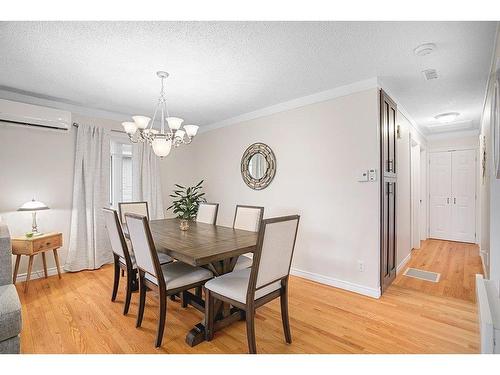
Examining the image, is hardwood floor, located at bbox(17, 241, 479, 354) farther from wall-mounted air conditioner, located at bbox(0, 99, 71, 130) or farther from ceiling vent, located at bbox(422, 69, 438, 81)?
ceiling vent, located at bbox(422, 69, 438, 81)

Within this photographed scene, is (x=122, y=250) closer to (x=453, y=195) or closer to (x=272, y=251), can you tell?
(x=272, y=251)

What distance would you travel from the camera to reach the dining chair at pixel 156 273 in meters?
1.87

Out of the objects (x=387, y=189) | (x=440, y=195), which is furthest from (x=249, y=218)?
(x=440, y=195)

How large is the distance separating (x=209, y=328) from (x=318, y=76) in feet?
8.39

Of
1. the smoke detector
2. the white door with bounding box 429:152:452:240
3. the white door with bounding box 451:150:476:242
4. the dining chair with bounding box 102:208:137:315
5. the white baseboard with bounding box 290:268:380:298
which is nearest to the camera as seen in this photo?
the smoke detector

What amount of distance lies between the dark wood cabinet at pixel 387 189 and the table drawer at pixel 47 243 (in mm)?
3871

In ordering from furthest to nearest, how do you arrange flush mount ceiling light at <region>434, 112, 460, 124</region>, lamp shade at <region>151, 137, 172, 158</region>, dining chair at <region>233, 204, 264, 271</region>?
1. flush mount ceiling light at <region>434, 112, 460, 124</region>
2. dining chair at <region>233, 204, 264, 271</region>
3. lamp shade at <region>151, 137, 172, 158</region>

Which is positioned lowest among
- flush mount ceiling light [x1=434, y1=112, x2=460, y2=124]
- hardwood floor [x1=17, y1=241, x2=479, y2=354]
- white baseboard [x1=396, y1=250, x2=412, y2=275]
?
hardwood floor [x1=17, y1=241, x2=479, y2=354]

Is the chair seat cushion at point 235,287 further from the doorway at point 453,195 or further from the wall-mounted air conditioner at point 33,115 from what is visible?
the doorway at point 453,195

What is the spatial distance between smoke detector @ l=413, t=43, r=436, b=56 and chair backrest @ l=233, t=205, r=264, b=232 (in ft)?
6.49

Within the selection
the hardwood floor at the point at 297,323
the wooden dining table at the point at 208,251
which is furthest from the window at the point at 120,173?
the wooden dining table at the point at 208,251

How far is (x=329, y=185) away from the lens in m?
3.04

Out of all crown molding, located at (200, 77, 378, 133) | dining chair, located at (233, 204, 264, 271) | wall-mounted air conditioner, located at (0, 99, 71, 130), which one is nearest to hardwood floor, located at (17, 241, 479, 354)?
dining chair, located at (233, 204, 264, 271)

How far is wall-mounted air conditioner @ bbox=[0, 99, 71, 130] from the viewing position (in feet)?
9.67
